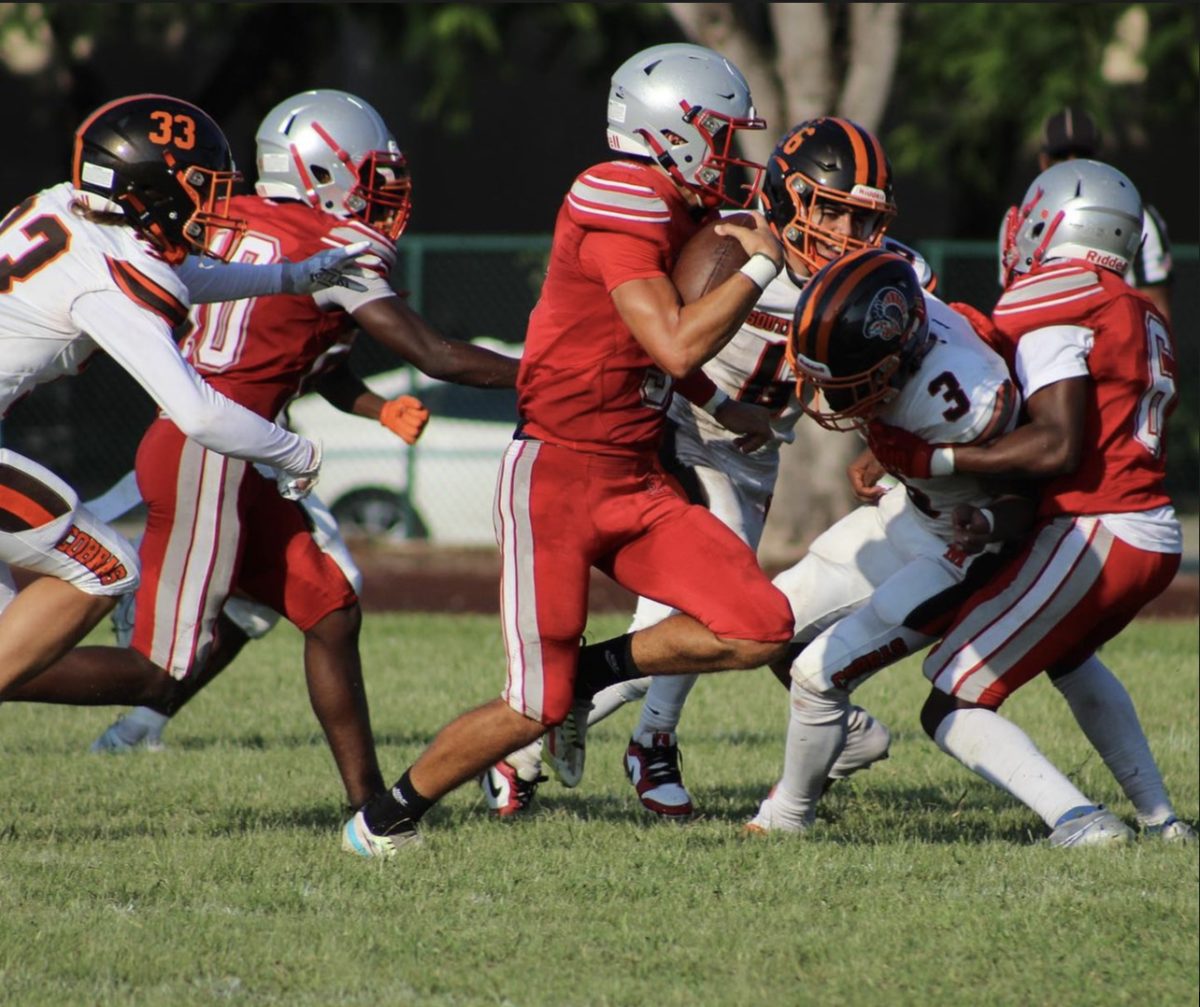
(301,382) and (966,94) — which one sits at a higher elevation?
(301,382)

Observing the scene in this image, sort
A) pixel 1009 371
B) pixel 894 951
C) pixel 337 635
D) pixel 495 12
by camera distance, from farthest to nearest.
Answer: pixel 495 12
pixel 337 635
pixel 1009 371
pixel 894 951

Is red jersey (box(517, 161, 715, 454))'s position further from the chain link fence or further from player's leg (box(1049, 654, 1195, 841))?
the chain link fence

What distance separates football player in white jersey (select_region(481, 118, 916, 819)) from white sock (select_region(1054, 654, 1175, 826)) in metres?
0.66

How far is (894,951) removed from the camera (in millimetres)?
4094

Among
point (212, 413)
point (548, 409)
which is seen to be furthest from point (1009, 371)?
point (212, 413)

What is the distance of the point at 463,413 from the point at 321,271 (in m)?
9.17

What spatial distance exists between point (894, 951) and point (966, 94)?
580 inches

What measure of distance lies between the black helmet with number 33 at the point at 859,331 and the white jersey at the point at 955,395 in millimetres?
48

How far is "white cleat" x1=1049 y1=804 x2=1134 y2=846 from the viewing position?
16.5ft

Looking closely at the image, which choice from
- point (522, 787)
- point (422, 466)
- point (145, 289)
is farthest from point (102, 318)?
point (422, 466)

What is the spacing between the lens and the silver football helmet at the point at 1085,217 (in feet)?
17.4

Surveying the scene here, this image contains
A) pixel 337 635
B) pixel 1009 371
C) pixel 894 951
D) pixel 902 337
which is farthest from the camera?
pixel 337 635

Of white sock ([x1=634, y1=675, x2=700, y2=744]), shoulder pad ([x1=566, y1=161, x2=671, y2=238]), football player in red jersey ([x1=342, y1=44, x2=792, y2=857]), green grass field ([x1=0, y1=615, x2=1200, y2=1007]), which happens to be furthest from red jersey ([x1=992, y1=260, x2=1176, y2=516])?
white sock ([x1=634, y1=675, x2=700, y2=744])

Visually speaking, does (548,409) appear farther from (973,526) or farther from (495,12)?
(495,12)
